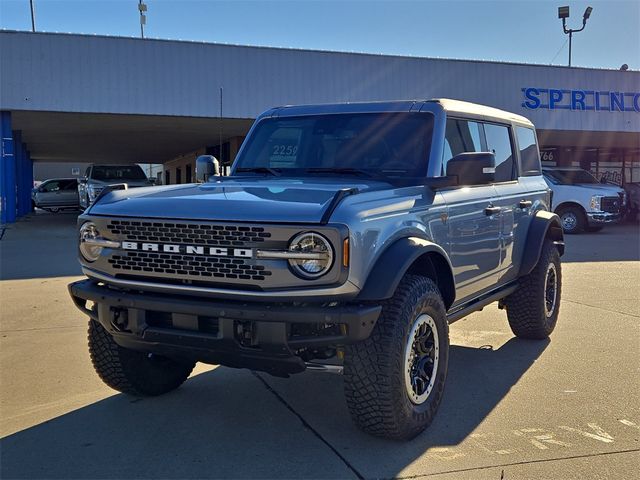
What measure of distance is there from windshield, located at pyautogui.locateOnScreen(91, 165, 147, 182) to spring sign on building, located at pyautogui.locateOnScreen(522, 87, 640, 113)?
12675mm

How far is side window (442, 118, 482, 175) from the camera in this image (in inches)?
175

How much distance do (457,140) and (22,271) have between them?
26.0ft

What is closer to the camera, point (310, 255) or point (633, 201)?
point (310, 255)

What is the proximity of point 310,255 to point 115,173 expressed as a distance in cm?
1742

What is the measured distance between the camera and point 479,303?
4.71 meters

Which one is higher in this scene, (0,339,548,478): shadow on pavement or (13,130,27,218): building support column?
(13,130,27,218): building support column

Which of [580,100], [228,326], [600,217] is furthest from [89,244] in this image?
[580,100]

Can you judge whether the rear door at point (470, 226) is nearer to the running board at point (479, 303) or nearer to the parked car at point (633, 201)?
the running board at point (479, 303)

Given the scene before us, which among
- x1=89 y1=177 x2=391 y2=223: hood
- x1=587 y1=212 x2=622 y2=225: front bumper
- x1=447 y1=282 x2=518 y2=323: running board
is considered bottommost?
x1=587 y1=212 x2=622 y2=225: front bumper

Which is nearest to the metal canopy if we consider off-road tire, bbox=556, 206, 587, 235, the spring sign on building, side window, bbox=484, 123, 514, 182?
off-road tire, bbox=556, 206, 587, 235

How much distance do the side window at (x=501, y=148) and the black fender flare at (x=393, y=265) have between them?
1722mm

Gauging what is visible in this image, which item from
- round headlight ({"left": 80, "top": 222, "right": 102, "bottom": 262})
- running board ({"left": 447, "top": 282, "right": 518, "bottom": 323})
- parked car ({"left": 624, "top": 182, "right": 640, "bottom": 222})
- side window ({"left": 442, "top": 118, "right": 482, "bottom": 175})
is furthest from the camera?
→ parked car ({"left": 624, "top": 182, "right": 640, "bottom": 222})

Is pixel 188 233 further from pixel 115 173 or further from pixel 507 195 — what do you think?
pixel 115 173

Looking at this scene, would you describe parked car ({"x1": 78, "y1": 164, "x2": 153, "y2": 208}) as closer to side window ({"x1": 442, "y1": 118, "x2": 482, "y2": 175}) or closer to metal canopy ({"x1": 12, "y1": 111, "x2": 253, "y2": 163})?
metal canopy ({"x1": 12, "y1": 111, "x2": 253, "y2": 163})
